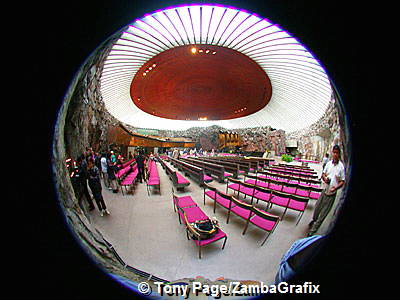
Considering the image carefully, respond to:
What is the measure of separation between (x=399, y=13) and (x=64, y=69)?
1.75 metres

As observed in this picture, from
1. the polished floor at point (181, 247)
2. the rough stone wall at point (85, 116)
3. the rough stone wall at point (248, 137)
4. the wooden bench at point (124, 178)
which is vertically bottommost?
the polished floor at point (181, 247)

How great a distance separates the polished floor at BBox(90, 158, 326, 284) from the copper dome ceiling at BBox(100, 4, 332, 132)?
4006mm

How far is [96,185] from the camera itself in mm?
978

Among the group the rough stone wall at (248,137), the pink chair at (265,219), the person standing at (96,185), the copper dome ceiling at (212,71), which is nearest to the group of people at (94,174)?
the person standing at (96,185)

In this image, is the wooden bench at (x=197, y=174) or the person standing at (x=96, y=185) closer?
the person standing at (x=96, y=185)

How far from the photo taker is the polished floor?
107 centimetres

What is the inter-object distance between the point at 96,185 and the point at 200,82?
46.3 feet

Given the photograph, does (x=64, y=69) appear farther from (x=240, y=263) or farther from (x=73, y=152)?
(x=240, y=263)

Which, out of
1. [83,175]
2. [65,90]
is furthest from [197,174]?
[65,90]

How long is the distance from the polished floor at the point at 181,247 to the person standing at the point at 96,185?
0.17ft

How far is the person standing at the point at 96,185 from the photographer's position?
924mm

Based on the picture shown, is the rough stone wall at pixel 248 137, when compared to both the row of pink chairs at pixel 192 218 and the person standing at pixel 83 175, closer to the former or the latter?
the row of pink chairs at pixel 192 218

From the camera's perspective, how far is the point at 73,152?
82 centimetres

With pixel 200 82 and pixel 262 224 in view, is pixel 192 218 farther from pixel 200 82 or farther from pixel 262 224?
pixel 200 82
